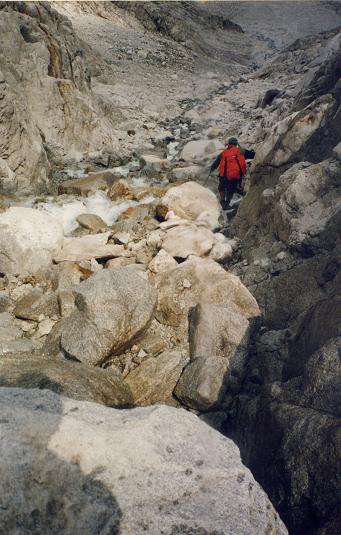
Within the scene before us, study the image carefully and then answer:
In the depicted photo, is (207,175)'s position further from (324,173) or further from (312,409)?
(312,409)

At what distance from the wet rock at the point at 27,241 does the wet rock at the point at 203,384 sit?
422 centimetres

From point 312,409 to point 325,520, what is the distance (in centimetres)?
100

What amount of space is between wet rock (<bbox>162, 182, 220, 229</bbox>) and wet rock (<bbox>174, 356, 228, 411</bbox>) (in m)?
4.91

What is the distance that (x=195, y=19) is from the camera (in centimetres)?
4319

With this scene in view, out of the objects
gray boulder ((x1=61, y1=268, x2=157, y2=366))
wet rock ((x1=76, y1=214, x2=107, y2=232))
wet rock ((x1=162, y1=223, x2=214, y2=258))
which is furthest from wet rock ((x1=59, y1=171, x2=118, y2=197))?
gray boulder ((x1=61, y1=268, x2=157, y2=366))

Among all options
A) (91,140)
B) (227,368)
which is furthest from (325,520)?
(91,140)

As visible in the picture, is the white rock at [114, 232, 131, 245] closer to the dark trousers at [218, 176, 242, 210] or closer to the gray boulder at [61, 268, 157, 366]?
the gray boulder at [61, 268, 157, 366]

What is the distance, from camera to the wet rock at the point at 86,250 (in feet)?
27.7

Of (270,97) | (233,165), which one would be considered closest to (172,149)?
(270,97)

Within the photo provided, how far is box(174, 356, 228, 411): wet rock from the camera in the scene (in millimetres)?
5266

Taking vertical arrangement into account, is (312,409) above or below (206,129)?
above

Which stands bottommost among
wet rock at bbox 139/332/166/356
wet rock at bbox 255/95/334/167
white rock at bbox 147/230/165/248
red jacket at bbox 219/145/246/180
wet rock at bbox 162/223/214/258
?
white rock at bbox 147/230/165/248

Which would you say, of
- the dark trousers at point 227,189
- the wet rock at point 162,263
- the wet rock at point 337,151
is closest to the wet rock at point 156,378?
the wet rock at point 162,263

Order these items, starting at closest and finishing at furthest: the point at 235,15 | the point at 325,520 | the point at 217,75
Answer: the point at 325,520, the point at 217,75, the point at 235,15
